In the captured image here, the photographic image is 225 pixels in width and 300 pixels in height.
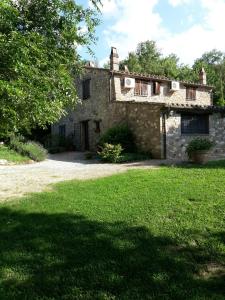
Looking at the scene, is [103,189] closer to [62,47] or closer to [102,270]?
[62,47]

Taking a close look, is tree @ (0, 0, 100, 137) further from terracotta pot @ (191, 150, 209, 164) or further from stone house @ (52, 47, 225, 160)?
stone house @ (52, 47, 225, 160)

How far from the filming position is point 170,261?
439 cm

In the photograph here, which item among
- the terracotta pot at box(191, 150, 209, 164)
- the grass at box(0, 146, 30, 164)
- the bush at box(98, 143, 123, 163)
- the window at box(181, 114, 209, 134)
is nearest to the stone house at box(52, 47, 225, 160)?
the window at box(181, 114, 209, 134)

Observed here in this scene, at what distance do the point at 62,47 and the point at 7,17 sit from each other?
2560 millimetres

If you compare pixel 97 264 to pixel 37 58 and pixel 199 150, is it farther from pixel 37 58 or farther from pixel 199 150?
pixel 199 150

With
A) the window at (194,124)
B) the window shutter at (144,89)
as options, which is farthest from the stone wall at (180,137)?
A: the window shutter at (144,89)

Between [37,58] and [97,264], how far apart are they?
3.82 meters

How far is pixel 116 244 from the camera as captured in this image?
5012 mm

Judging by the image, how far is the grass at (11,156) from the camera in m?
16.8

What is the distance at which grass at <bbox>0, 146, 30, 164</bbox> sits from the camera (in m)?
16.8

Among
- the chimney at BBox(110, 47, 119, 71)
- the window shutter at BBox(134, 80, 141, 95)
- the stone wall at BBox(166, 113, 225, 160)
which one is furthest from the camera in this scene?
the window shutter at BBox(134, 80, 141, 95)

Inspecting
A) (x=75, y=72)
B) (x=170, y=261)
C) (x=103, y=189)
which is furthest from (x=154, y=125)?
(x=170, y=261)

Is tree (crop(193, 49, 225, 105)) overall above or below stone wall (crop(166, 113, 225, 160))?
above

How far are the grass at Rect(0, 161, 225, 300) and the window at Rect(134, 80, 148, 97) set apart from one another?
49.4 ft
